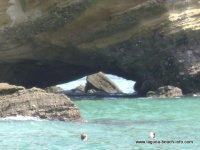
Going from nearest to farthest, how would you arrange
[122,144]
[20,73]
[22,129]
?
[122,144] → [22,129] → [20,73]

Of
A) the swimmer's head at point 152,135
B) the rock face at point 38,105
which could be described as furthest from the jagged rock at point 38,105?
the swimmer's head at point 152,135

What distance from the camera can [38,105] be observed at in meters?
Result: 20.6

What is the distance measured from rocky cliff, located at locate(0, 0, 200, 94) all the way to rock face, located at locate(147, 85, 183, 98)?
104 cm

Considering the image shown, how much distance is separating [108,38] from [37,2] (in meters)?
4.77

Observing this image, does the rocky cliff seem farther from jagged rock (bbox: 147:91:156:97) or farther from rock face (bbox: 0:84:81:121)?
rock face (bbox: 0:84:81:121)

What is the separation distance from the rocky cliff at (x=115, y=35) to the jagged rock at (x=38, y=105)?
1411 cm

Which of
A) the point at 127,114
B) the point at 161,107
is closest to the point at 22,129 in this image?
the point at 127,114

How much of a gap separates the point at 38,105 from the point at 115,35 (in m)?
15.1

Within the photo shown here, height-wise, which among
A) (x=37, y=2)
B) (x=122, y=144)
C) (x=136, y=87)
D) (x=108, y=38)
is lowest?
(x=122, y=144)

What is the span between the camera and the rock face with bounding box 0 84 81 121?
67.2 ft

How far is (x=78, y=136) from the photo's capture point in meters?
17.5

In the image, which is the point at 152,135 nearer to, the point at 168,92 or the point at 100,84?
the point at 168,92

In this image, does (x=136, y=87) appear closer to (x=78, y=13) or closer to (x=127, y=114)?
(x=78, y=13)

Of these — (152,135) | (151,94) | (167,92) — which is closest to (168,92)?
(167,92)
